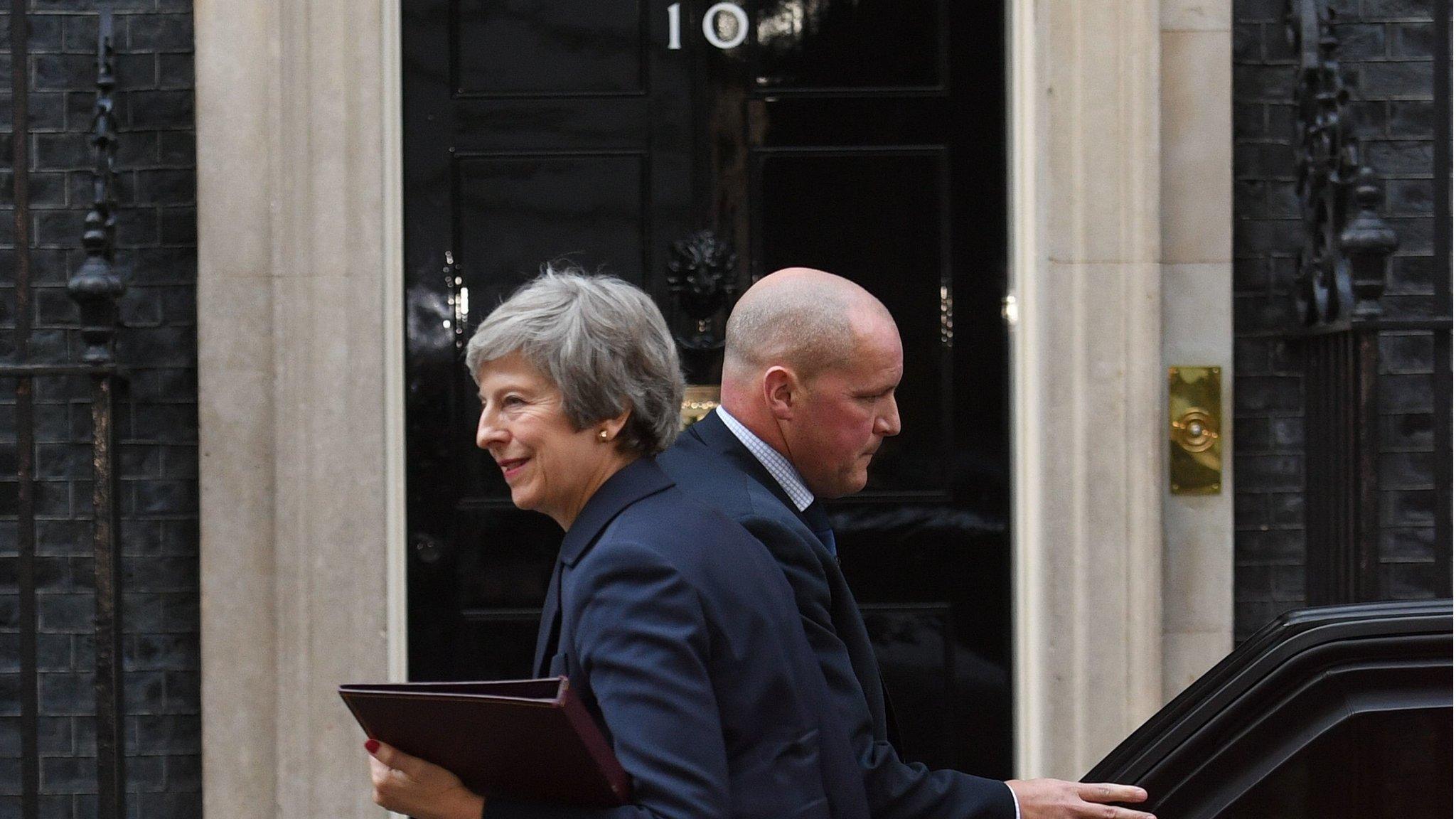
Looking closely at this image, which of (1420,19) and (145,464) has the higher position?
(1420,19)

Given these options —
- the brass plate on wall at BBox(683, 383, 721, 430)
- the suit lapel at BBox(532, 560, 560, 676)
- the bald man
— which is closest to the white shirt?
the bald man

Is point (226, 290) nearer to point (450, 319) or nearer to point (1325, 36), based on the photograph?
point (450, 319)

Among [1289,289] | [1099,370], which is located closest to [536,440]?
[1099,370]

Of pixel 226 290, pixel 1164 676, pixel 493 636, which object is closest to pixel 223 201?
pixel 226 290

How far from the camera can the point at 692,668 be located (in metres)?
1.76

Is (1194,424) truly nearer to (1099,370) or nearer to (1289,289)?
(1099,370)

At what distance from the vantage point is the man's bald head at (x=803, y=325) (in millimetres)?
2330

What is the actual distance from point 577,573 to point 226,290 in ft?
9.51

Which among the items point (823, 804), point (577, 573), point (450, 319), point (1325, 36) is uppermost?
point (1325, 36)

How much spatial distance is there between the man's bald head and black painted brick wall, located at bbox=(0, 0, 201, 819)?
8.67 feet

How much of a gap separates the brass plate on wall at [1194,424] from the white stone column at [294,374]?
2.20 meters

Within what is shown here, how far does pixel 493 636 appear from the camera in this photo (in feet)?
15.4

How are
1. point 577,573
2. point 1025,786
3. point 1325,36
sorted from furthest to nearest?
point 1325,36 → point 1025,786 → point 577,573

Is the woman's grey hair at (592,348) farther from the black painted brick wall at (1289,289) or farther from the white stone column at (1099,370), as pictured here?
the black painted brick wall at (1289,289)
